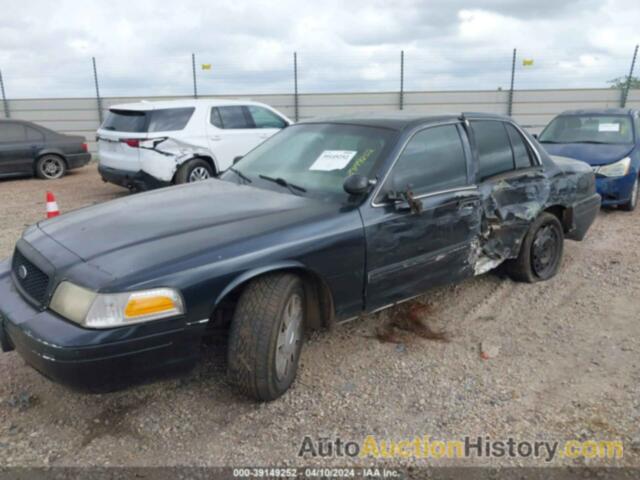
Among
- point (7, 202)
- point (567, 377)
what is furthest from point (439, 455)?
point (7, 202)

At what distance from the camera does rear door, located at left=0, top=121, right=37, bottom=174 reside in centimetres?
1080

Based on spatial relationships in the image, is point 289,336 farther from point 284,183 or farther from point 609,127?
point 609,127

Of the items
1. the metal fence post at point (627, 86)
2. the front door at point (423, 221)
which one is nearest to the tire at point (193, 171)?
the front door at point (423, 221)

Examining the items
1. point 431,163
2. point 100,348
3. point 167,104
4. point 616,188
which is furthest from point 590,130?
point 100,348

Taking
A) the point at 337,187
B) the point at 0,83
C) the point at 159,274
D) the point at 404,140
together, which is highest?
the point at 0,83

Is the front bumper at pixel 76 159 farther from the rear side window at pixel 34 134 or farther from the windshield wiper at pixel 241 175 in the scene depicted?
the windshield wiper at pixel 241 175

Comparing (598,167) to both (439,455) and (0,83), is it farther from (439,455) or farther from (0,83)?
(0,83)

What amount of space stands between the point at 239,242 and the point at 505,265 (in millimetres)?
2968

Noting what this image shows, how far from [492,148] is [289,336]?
2415 mm

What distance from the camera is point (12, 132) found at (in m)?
10.9

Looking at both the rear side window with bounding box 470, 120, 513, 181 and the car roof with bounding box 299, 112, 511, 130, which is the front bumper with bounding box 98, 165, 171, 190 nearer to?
the car roof with bounding box 299, 112, 511, 130

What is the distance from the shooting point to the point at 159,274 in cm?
244

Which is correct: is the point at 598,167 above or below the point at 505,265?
above

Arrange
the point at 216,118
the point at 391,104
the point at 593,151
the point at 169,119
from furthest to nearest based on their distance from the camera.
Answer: the point at 391,104, the point at 216,118, the point at 169,119, the point at 593,151
